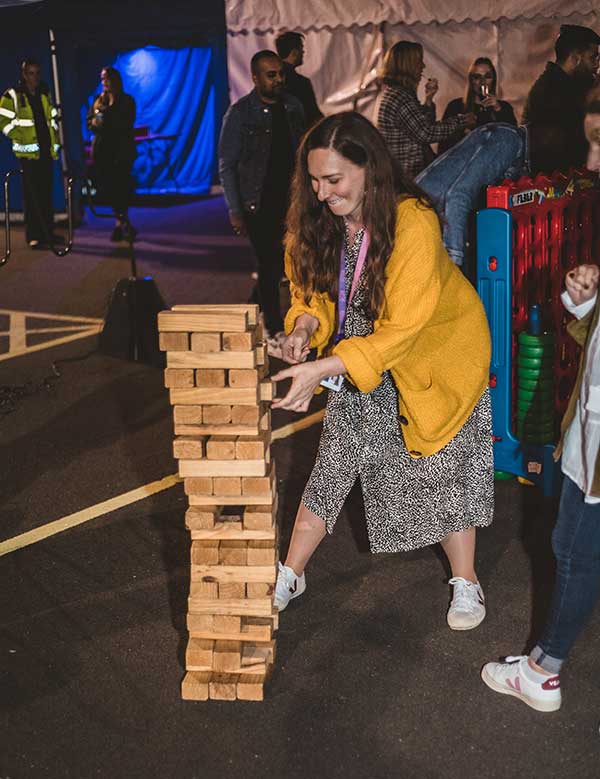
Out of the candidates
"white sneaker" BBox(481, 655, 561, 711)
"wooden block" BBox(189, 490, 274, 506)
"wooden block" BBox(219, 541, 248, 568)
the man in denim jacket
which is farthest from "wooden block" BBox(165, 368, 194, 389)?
the man in denim jacket

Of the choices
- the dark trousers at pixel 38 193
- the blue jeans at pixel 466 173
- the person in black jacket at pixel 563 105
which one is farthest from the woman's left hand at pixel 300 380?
the dark trousers at pixel 38 193

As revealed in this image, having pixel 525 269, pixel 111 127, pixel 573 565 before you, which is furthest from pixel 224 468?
pixel 111 127

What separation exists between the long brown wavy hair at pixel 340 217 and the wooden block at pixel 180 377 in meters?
0.71

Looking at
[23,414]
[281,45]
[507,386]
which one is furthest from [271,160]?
[507,386]

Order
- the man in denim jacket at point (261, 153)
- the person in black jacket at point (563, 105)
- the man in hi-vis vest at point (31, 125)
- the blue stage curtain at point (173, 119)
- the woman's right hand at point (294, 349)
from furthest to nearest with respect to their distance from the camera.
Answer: the blue stage curtain at point (173, 119), the man in hi-vis vest at point (31, 125), the man in denim jacket at point (261, 153), the person in black jacket at point (563, 105), the woman's right hand at point (294, 349)

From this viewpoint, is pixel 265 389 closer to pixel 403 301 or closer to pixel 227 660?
pixel 403 301

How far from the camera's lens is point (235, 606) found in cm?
336

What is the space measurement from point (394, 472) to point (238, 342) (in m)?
0.99

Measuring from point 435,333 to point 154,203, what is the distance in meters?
16.2

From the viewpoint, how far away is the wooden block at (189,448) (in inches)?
126

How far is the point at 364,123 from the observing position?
3.33 m

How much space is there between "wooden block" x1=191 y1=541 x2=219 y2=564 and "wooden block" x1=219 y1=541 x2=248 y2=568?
2 centimetres

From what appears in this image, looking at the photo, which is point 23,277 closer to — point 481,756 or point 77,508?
point 77,508

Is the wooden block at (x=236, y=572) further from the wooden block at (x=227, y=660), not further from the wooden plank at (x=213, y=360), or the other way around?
the wooden plank at (x=213, y=360)
